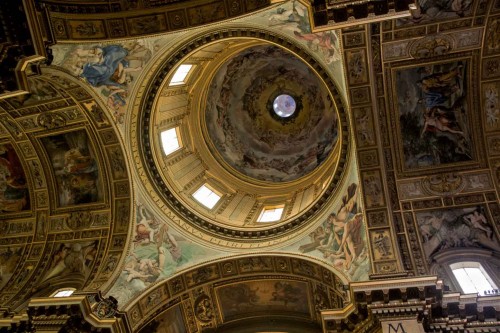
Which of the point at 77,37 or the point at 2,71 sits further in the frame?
the point at 77,37

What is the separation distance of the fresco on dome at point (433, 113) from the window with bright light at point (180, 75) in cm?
758

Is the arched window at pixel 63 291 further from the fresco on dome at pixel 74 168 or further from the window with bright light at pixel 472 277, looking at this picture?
the window with bright light at pixel 472 277

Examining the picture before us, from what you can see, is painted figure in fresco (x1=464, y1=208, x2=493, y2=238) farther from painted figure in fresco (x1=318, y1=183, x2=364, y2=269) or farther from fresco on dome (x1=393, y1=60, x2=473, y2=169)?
painted figure in fresco (x1=318, y1=183, x2=364, y2=269)

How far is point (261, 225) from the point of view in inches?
603

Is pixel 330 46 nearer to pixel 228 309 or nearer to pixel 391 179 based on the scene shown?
pixel 391 179

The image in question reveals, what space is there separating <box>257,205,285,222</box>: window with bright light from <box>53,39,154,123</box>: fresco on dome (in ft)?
21.0

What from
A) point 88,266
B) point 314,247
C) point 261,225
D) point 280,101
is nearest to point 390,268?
point 314,247

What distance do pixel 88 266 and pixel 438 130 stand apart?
12608mm

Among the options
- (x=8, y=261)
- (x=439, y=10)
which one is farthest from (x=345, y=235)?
(x=8, y=261)

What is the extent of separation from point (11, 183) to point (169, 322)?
7990 mm

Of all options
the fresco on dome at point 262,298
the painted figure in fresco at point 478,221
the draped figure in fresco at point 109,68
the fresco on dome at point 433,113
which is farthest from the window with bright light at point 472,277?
the draped figure in fresco at point 109,68

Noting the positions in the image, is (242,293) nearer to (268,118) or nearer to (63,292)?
(63,292)

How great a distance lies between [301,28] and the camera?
12.5 m

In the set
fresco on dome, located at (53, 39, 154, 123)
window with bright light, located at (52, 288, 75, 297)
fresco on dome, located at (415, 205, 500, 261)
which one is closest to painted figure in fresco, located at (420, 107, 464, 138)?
fresco on dome, located at (415, 205, 500, 261)
